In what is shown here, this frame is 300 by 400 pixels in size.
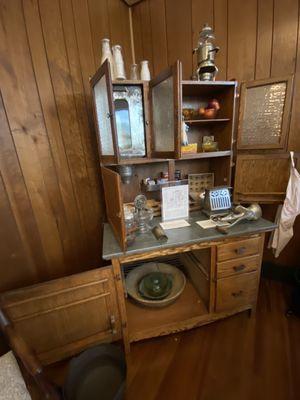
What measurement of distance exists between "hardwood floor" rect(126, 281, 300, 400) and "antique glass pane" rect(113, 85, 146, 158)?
130 cm

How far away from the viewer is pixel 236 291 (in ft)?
4.13

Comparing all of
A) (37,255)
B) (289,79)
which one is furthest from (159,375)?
(289,79)

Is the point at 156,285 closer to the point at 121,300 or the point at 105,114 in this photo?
the point at 121,300

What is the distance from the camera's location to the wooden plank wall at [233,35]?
1.25 m

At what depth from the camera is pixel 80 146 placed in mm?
1313

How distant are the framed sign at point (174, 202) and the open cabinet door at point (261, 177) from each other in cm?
40

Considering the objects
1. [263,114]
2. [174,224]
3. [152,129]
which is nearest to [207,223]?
[174,224]

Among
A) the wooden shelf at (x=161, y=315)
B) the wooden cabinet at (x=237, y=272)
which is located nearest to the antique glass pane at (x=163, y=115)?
the wooden cabinet at (x=237, y=272)

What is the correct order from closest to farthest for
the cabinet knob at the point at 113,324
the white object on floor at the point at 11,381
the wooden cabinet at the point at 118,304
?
the white object on floor at the point at 11,381 → the wooden cabinet at the point at 118,304 → the cabinet knob at the point at 113,324

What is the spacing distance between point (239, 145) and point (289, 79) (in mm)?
452

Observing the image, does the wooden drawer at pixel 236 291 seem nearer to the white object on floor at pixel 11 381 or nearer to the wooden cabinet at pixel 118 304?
the wooden cabinet at pixel 118 304

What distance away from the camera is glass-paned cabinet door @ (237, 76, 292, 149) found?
47.3 inches

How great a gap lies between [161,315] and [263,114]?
1565 millimetres

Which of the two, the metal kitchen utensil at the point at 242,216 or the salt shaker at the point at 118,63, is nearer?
the salt shaker at the point at 118,63
